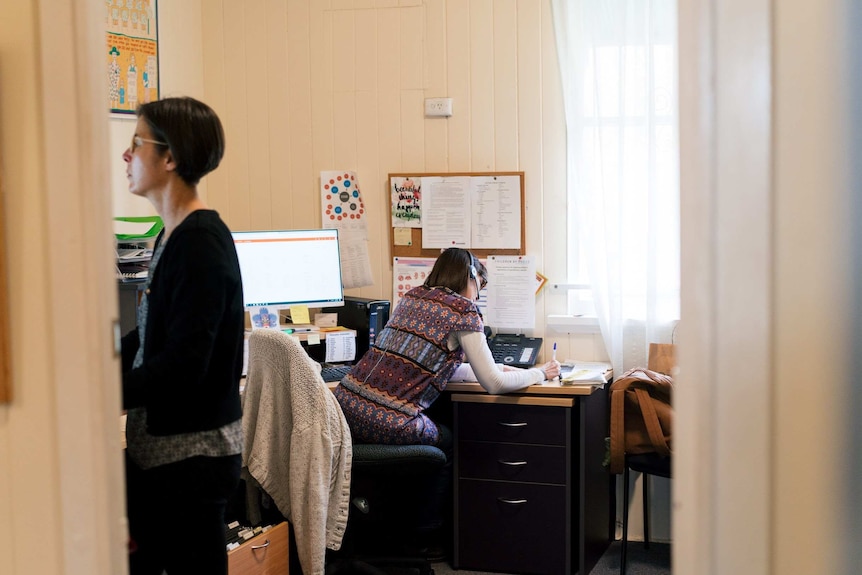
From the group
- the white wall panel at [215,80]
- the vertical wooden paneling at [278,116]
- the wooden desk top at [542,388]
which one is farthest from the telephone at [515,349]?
the white wall panel at [215,80]

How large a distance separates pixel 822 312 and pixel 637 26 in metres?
2.38

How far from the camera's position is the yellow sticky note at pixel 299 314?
12.0 ft

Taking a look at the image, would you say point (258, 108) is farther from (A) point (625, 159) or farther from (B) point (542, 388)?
(B) point (542, 388)

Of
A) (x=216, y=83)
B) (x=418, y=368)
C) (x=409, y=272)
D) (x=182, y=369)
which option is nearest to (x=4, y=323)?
(x=182, y=369)

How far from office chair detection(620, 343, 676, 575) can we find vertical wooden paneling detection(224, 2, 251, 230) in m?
1.78

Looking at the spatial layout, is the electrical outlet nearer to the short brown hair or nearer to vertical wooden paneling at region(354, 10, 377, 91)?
vertical wooden paneling at region(354, 10, 377, 91)

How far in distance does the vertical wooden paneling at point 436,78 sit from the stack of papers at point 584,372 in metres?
0.94

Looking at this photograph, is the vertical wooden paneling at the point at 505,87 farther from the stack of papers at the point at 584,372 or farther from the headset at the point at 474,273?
the stack of papers at the point at 584,372

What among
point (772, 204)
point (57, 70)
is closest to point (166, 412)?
point (57, 70)

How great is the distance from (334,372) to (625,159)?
133 centimetres

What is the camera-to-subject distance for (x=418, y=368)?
3.13m

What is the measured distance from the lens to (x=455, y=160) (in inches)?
149

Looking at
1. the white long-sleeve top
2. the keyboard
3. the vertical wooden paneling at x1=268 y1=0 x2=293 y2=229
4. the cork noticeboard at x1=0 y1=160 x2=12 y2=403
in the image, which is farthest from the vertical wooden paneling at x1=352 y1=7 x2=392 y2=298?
the cork noticeboard at x1=0 y1=160 x2=12 y2=403

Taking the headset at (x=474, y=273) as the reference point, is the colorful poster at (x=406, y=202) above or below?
above
